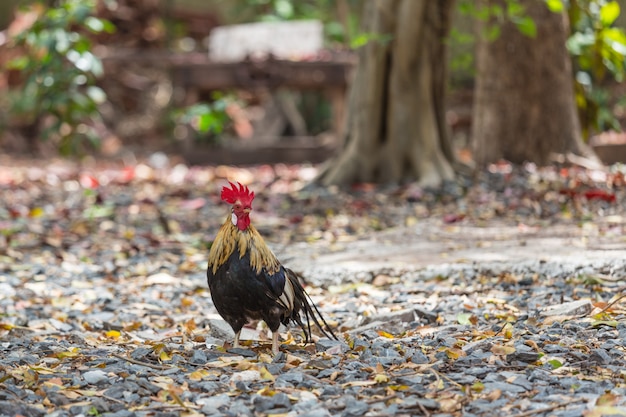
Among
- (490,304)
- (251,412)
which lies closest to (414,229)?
(490,304)

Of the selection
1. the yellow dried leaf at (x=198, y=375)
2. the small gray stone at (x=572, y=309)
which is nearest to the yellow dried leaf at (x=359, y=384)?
the yellow dried leaf at (x=198, y=375)

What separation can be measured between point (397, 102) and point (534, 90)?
127 cm

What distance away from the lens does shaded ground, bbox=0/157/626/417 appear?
296 centimetres

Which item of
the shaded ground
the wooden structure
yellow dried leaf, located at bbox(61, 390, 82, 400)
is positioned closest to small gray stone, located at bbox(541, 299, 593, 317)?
the shaded ground

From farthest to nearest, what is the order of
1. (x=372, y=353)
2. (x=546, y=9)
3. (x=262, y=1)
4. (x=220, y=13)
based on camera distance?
(x=220, y=13) < (x=262, y=1) < (x=546, y=9) < (x=372, y=353)

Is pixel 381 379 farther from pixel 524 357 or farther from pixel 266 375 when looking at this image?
pixel 524 357

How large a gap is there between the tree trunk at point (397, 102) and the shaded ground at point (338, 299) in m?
0.33

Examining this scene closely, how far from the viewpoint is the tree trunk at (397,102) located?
771cm

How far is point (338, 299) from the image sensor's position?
4777 millimetres

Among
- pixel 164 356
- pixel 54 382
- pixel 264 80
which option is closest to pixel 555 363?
pixel 164 356

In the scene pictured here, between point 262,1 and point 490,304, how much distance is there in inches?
374

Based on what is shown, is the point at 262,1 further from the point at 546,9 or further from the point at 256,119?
the point at 546,9

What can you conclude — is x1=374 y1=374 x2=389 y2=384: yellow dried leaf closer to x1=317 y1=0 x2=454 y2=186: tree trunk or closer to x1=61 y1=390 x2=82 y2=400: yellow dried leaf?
x1=61 y1=390 x2=82 y2=400: yellow dried leaf

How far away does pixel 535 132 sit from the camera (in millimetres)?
8328
